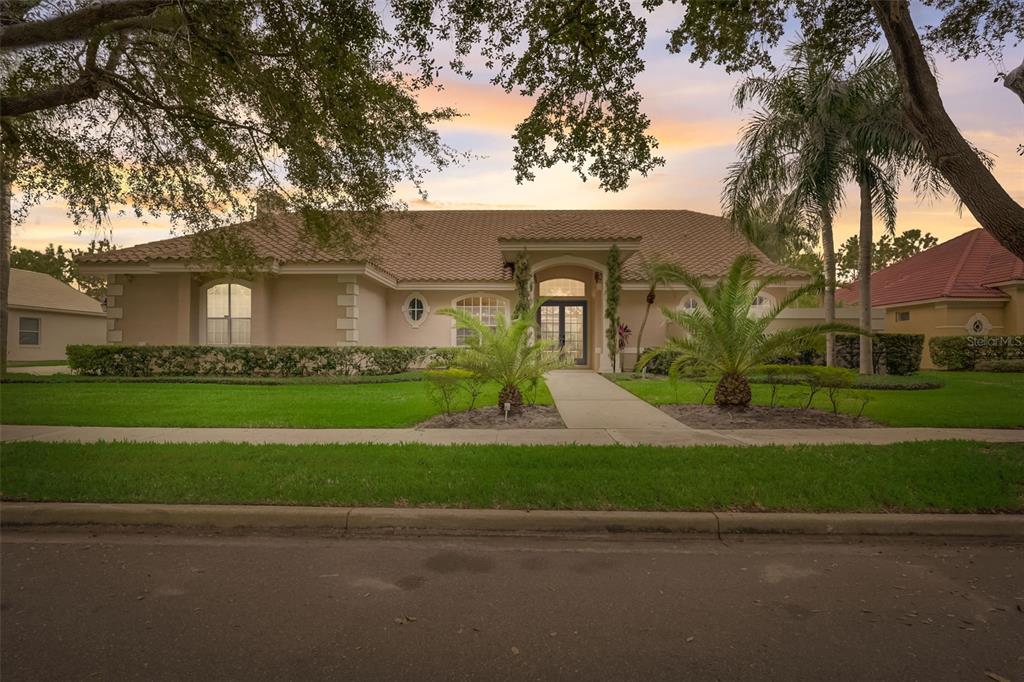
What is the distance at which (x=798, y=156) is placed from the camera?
16.1 metres

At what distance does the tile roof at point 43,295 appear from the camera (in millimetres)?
31361

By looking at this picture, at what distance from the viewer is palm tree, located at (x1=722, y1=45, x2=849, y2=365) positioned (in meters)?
15.2

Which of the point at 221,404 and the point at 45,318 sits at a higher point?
the point at 45,318

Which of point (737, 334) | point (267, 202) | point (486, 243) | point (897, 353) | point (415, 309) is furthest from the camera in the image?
point (486, 243)

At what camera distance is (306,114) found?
8875 millimetres

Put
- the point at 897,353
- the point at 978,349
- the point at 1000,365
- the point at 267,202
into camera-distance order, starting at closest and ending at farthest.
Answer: the point at 267,202 → the point at 897,353 → the point at 1000,365 → the point at 978,349

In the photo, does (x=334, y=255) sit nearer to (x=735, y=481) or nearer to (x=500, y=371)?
(x=500, y=371)

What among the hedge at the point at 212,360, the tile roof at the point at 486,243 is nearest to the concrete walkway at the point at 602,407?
the tile roof at the point at 486,243

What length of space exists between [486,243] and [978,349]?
19447 mm

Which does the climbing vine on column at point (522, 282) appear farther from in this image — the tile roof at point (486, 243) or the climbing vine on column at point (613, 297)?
the climbing vine on column at point (613, 297)

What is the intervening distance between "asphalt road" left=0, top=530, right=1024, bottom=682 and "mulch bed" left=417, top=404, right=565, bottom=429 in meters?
4.44

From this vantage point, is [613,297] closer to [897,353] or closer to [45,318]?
[897,353]

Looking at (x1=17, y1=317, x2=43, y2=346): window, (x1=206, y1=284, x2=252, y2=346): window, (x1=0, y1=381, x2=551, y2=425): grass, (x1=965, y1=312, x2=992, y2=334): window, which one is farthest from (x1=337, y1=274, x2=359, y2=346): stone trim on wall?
(x1=17, y1=317, x2=43, y2=346): window

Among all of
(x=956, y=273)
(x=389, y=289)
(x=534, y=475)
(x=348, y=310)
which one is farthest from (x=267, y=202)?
(x=956, y=273)
